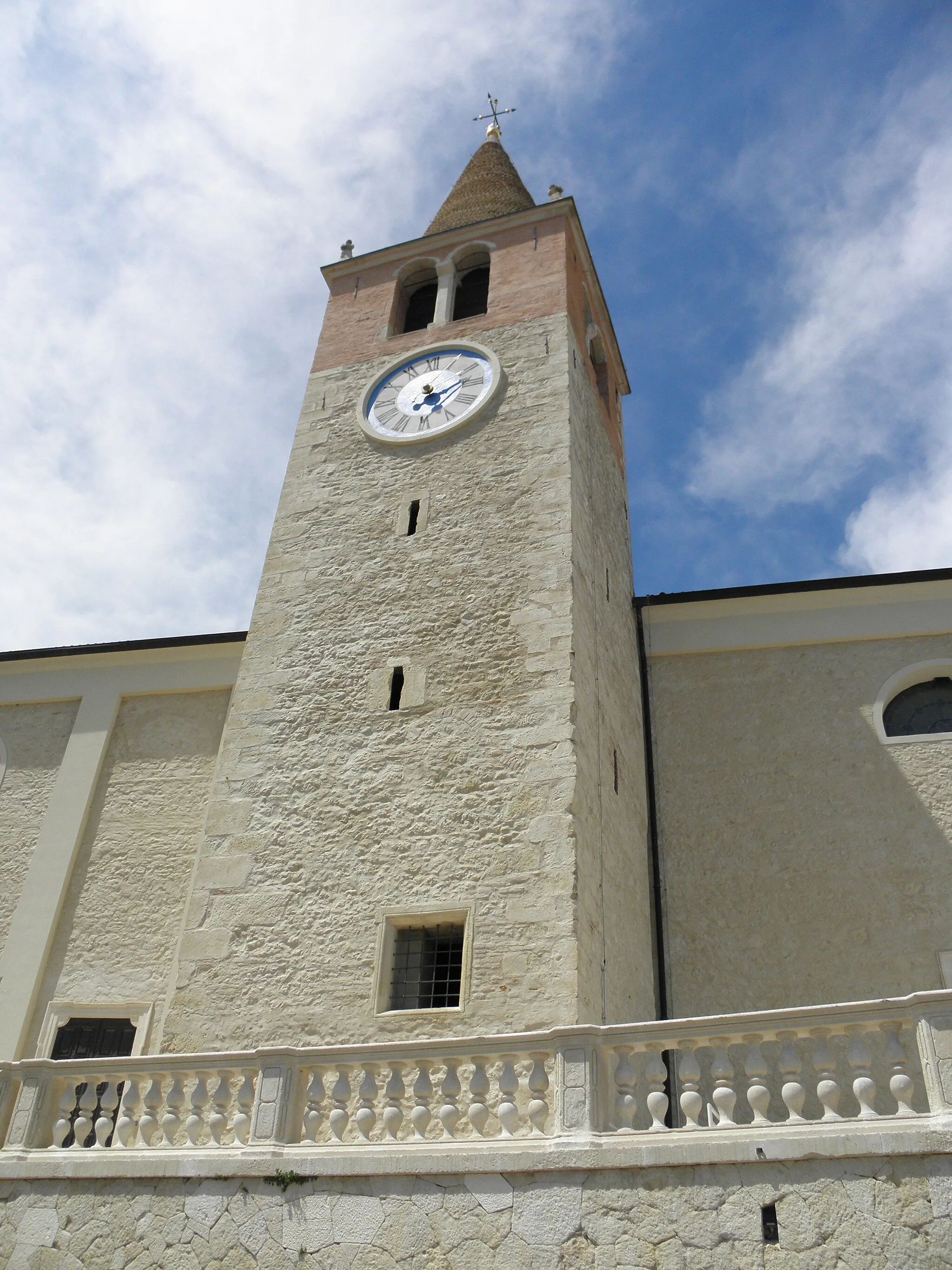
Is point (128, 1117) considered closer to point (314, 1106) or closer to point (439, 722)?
point (314, 1106)

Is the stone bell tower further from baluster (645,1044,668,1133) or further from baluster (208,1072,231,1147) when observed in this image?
baluster (645,1044,668,1133)

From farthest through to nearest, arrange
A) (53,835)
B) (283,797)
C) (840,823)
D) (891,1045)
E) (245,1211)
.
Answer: (53,835), (840,823), (283,797), (245,1211), (891,1045)

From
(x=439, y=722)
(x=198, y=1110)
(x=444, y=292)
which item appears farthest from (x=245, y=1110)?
(x=444, y=292)

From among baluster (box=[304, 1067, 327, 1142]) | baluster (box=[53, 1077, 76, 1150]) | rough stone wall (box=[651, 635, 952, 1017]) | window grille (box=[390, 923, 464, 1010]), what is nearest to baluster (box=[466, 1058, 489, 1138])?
baluster (box=[304, 1067, 327, 1142])

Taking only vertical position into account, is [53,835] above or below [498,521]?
below

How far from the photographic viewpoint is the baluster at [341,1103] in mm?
6930

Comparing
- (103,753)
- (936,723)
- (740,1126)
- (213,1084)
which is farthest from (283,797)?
(936,723)

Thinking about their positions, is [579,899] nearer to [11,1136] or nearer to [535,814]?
[535,814]

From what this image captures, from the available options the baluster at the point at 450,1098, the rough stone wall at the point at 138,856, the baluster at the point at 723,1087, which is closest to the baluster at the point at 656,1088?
the baluster at the point at 723,1087

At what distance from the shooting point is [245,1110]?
7203 millimetres

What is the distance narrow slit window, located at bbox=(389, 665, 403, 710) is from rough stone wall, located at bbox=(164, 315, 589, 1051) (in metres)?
0.12

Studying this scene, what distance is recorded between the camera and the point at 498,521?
38.4 feet

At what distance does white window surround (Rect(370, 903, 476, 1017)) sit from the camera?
28.3 ft

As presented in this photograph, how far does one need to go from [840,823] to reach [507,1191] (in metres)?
6.15
